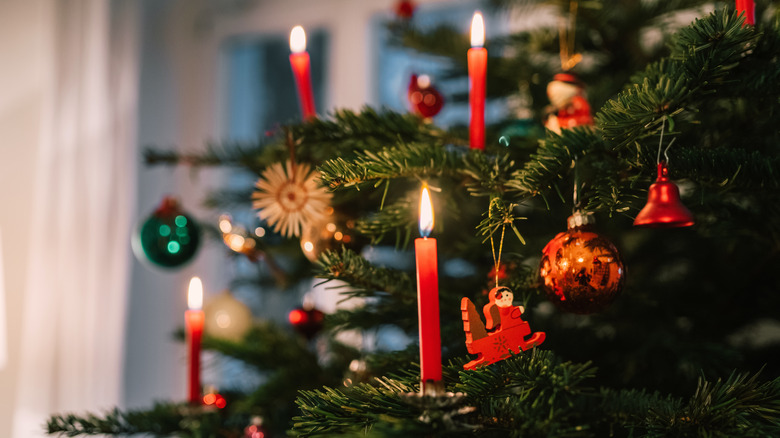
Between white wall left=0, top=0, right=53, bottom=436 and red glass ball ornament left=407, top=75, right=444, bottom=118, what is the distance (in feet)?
2.90

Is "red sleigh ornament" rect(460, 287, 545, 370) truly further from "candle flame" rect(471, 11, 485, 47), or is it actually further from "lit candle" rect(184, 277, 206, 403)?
"lit candle" rect(184, 277, 206, 403)

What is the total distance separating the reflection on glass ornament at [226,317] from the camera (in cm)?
102

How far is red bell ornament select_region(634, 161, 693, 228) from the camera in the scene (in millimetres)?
403

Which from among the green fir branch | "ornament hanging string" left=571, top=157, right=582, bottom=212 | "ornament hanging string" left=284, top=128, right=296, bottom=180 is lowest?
the green fir branch

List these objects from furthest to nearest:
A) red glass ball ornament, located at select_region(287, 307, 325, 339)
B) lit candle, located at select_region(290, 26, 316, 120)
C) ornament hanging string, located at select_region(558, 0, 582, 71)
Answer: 1. red glass ball ornament, located at select_region(287, 307, 325, 339)
2. ornament hanging string, located at select_region(558, 0, 582, 71)
3. lit candle, located at select_region(290, 26, 316, 120)

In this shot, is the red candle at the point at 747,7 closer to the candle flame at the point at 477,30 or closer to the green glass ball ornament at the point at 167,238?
the candle flame at the point at 477,30

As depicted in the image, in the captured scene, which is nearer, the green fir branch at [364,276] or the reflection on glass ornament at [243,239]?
the green fir branch at [364,276]

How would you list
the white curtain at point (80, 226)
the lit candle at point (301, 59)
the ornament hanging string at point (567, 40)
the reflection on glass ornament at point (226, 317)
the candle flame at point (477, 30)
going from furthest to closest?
the white curtain at point (80, 226), the reflection on glass ornament at point (226, 317), the ornament hanging string at point (567, 40), the lit candle at point (301, 59), the candle flame at point (477, 30)


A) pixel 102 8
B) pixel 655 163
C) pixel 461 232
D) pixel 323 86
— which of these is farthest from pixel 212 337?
pixel 323 86

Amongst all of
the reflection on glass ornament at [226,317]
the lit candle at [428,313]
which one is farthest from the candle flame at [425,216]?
the reflection on glass ornament at [226,317]

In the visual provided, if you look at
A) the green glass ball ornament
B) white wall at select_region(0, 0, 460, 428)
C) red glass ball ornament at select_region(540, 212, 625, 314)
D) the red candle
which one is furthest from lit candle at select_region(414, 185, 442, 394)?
white wall at select_region(0, 0, 460, 428)

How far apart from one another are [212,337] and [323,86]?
1.09 metres

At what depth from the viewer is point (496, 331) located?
1.49 feet

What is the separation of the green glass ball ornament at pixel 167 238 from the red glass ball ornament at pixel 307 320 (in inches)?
7.6
